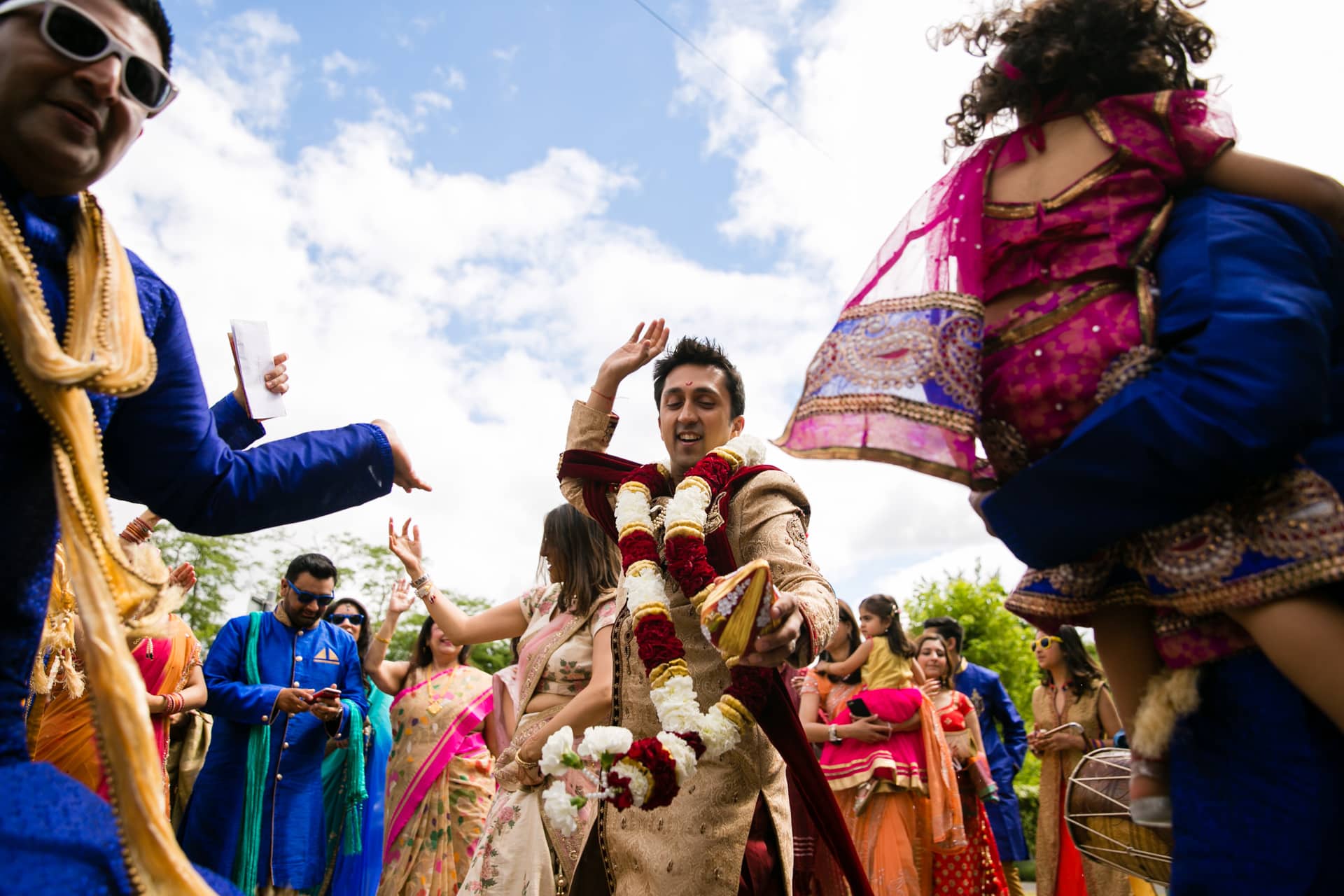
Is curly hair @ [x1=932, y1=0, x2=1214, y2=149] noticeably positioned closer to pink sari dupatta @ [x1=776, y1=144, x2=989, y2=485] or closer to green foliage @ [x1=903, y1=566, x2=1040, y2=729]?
pink sari dupatta @ [x1=776, y1=144, x2=989, y2=485]

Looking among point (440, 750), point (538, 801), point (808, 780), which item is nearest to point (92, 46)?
point (808, 780)

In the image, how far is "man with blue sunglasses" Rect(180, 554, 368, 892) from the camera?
5.54 metres

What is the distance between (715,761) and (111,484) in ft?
5.74

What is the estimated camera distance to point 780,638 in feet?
7.82

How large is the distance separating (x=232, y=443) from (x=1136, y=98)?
81.5 inches

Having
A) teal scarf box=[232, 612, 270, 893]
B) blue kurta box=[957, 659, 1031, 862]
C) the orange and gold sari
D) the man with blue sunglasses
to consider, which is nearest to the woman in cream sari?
the man with blue sunglasses

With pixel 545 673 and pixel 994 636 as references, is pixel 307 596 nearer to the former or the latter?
pixel 545 673

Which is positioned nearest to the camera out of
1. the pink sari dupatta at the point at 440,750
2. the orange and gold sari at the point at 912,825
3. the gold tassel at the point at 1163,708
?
the gold tassel at the point at 1163,708

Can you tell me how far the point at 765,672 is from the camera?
2.83m

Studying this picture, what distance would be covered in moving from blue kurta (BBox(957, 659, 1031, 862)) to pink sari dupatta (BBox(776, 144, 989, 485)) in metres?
7.17

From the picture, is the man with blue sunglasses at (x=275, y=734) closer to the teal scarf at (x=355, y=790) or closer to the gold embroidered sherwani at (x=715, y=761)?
the teal scarf at (x=355, y=790)

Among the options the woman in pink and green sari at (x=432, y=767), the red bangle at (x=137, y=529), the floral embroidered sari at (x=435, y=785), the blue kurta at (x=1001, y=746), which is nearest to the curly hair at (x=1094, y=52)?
the red bangle at (x=137, y=529)

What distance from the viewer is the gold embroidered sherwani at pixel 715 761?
9.20ft

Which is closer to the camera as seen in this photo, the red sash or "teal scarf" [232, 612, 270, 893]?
the red sash
